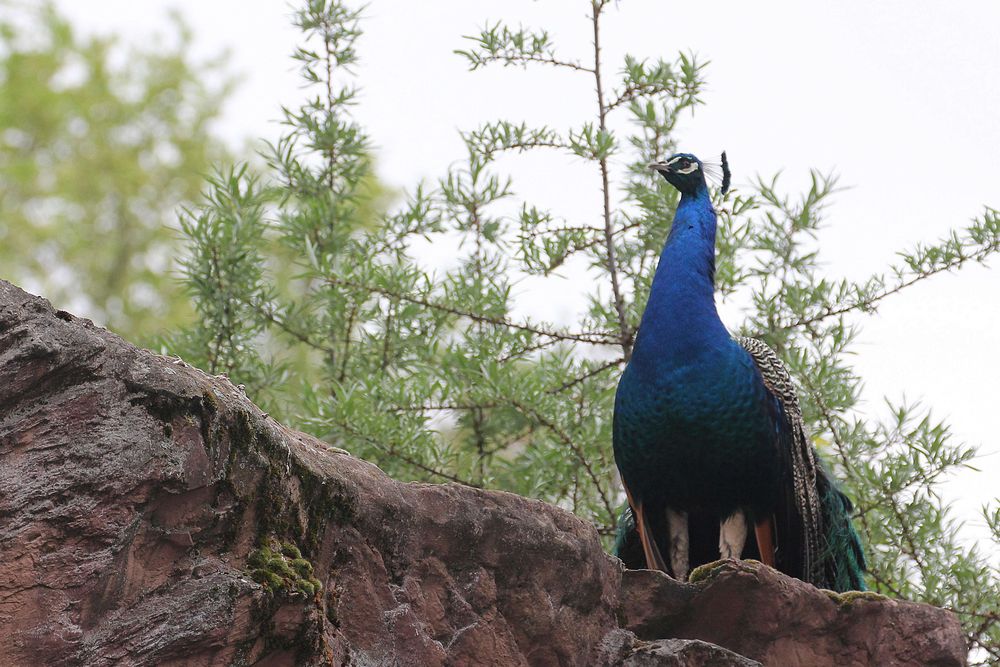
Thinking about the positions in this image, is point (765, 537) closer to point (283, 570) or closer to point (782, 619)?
point (782, 619)

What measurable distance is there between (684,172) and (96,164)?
11.2 meters

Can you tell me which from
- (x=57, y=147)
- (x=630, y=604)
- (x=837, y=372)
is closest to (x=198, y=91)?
(x=57, y=147)

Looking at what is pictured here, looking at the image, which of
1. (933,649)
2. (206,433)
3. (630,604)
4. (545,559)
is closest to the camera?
(206,433)

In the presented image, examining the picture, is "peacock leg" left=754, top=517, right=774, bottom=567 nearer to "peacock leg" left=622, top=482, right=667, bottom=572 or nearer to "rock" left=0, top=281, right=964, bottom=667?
"peacock leg" left=622, top=482, right=667, bottom=572

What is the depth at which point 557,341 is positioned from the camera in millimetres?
5047

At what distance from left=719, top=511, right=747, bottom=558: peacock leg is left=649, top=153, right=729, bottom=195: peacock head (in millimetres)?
1265

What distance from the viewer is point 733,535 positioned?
4.27m

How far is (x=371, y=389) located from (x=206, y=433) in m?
2.43

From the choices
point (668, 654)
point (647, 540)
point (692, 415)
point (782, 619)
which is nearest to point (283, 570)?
point (668, 654)

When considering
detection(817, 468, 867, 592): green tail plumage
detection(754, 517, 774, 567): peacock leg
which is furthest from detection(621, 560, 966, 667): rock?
detection(817, 468, 867, 592): green tail plumage

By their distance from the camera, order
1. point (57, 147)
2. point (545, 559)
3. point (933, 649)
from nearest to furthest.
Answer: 1. point (545, 559)
2. point (933, 649)
3. point (57, 147)

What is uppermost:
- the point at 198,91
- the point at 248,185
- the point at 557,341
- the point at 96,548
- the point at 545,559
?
the point at 198,91

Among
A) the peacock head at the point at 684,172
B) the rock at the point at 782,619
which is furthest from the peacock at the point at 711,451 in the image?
the rock at the point at 782,619

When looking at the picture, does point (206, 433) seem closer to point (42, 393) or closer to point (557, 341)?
point (42, 393)
